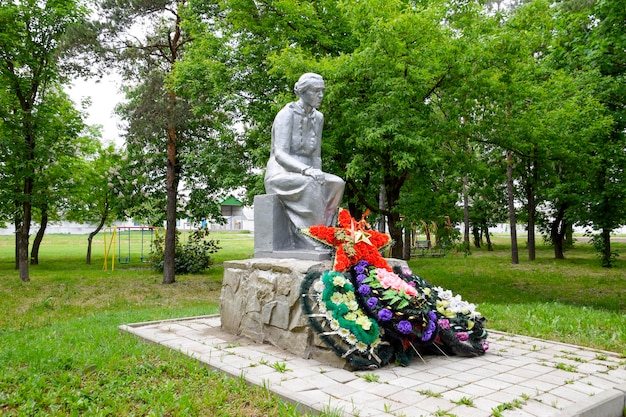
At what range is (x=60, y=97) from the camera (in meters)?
16.4

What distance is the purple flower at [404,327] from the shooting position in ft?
13.3

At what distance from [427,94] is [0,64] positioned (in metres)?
9.92

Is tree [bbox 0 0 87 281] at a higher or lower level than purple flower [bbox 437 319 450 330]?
higher

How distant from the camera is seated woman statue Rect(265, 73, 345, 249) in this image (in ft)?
16.9

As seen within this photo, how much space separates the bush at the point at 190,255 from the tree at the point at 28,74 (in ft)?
12.5

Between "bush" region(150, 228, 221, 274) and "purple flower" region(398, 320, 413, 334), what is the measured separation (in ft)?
39.1

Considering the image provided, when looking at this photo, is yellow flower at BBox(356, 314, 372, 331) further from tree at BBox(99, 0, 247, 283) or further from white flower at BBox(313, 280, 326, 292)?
tree at BBox(99, 0, 247, 283)

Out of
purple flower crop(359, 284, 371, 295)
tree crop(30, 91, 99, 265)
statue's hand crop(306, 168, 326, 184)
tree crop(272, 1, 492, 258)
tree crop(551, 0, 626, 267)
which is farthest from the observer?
tree crop(30, 91, 99, 265)

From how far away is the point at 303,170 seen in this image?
17.0 feet

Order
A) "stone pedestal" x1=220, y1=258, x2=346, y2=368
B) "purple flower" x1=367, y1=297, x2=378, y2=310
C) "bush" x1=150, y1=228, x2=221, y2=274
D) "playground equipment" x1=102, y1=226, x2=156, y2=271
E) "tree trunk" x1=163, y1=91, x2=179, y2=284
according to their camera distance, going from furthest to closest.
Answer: "playground equipment" x1=102, y1=226, x2=156, y2=271 < "bush" x1=150, y1=228, x2=221, y2=274 < "tree trunk" x1=163, y1=91, x2=179, y2=284 < "stone pedestal" x1=220, y1=258, x2=346, y2=368 < "purple flower" x1=367, y1=297, x2=378, y2=310

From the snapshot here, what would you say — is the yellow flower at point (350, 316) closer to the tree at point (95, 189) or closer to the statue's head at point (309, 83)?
the statue's head at point (309, 83)

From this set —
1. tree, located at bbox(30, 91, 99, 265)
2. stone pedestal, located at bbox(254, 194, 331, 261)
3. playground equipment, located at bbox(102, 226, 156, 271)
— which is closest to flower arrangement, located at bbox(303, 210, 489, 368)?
stone pedestal, located at bbox(254, 194, 331, 261)

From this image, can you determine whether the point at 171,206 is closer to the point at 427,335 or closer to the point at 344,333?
the point at 344,333

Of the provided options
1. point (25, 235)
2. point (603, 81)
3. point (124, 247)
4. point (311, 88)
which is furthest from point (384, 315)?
point (124, 247)
